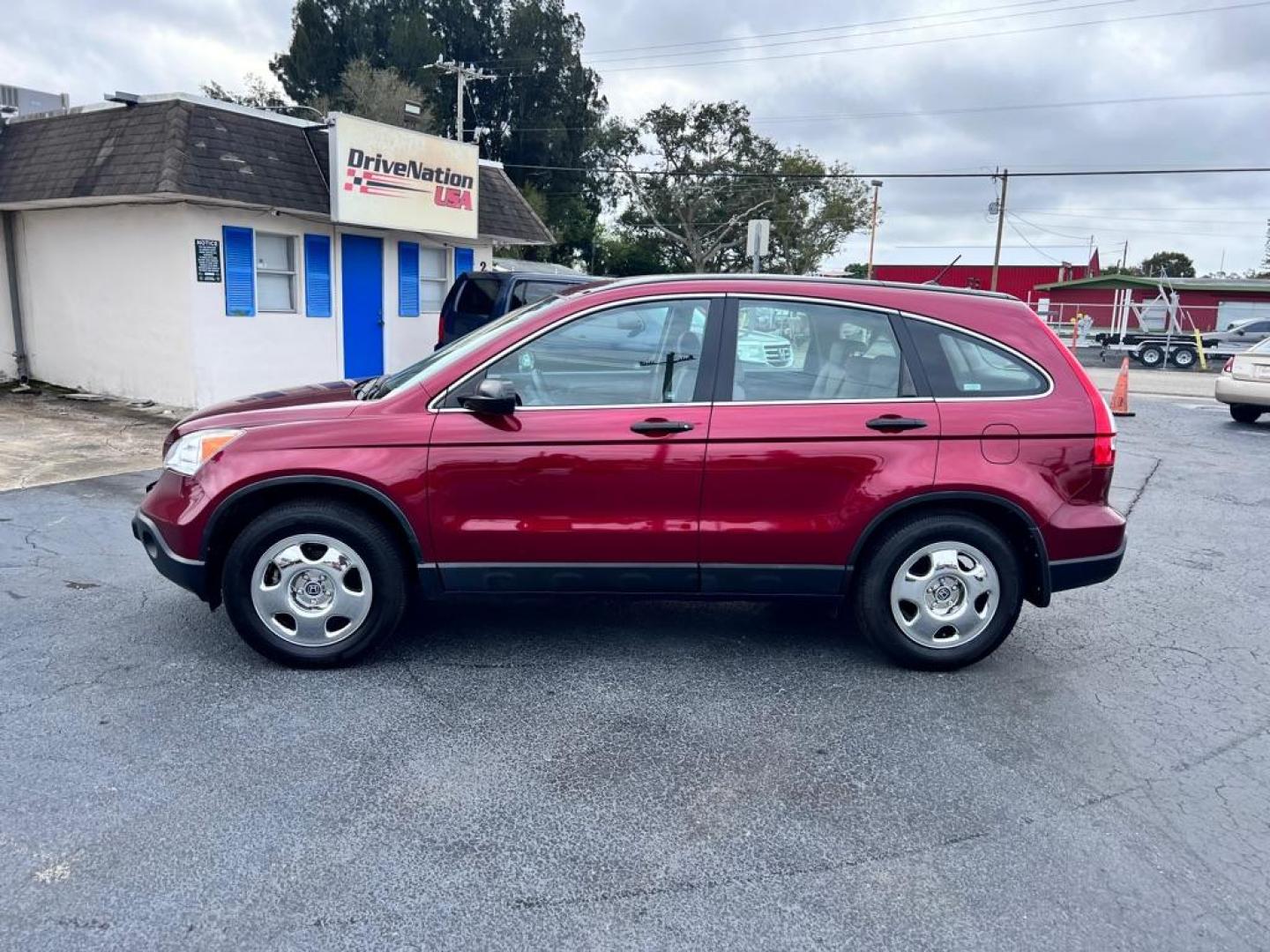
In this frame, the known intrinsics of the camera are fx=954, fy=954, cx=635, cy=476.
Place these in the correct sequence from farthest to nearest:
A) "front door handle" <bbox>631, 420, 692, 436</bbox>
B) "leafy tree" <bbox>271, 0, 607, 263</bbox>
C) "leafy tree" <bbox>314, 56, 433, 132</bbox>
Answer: "leafy tree" <bbox>271, 0, 607, 263</bbox> → "leafy tree" <bbox>314, 56, 433, 132</bbox> → "front door handle" <bbox>631, 420, 692, 436</bbox>

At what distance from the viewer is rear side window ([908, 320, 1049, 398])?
4305mm

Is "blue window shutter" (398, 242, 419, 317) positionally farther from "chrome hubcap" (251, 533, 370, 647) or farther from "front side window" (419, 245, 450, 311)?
"chrome hubcap" (251, 533, 370, 647)

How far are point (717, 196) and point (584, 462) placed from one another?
166 ft

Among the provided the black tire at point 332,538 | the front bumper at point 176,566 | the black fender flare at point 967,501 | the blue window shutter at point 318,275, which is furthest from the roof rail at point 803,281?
the blue window shutter at point 318,275

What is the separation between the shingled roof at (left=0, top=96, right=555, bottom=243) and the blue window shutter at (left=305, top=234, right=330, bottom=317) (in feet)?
2.05

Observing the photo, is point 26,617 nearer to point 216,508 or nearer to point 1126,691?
point 216,508

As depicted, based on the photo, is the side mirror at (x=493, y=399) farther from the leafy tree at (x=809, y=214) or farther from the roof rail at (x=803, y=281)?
the leafy tree at (x=809, y=214)

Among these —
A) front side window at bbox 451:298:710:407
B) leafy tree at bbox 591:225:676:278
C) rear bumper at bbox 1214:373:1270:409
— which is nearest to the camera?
front side window at bbox 451:298:710:407

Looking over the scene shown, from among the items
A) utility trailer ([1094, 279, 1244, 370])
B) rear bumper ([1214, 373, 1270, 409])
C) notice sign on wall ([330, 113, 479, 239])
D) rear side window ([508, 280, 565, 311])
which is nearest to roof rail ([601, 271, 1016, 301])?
rear side window ([508, 280, 565, 311])

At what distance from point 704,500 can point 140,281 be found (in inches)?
403

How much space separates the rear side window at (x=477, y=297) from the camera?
11633mm

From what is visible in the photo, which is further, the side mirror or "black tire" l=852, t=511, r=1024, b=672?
"black tire" l=852, t=511, r=1024, b=672

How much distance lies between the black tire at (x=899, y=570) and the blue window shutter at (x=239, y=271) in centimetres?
992

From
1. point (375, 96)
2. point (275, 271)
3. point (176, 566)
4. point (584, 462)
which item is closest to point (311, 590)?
point (176, 566)
